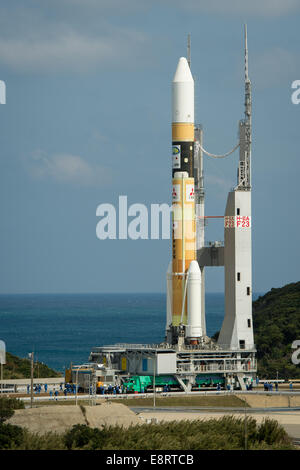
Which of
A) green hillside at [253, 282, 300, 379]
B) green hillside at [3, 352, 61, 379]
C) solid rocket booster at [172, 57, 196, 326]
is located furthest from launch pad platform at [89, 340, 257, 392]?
green hillside at [253, 282, 300, 379]

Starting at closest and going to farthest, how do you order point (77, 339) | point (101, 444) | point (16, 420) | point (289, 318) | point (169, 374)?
point (101, 444), point (16, 420), point (169, 374), point (289, 318), point (77, 339)

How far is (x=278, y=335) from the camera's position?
98438 mm

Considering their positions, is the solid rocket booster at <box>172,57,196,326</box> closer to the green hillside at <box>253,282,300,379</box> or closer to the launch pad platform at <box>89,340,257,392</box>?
the launch pad platform at <box>89,340,257,392</box>

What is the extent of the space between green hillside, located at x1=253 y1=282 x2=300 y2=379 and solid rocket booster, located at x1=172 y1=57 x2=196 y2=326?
56.2 ft

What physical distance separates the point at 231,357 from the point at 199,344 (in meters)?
2.39

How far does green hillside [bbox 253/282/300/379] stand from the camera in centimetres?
9062

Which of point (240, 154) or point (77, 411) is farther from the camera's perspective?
point (240, 154)

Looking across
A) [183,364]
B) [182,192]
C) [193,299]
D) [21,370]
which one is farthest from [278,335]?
[182,192]

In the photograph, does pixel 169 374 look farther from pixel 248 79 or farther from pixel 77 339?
pixel 77 339

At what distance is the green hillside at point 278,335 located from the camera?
9062cm

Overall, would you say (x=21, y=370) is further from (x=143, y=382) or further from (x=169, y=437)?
(x=169, y=437)

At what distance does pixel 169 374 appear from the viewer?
240ft

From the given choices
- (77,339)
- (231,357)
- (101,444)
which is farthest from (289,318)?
(77,339)

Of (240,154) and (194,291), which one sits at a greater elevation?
(240,154)
